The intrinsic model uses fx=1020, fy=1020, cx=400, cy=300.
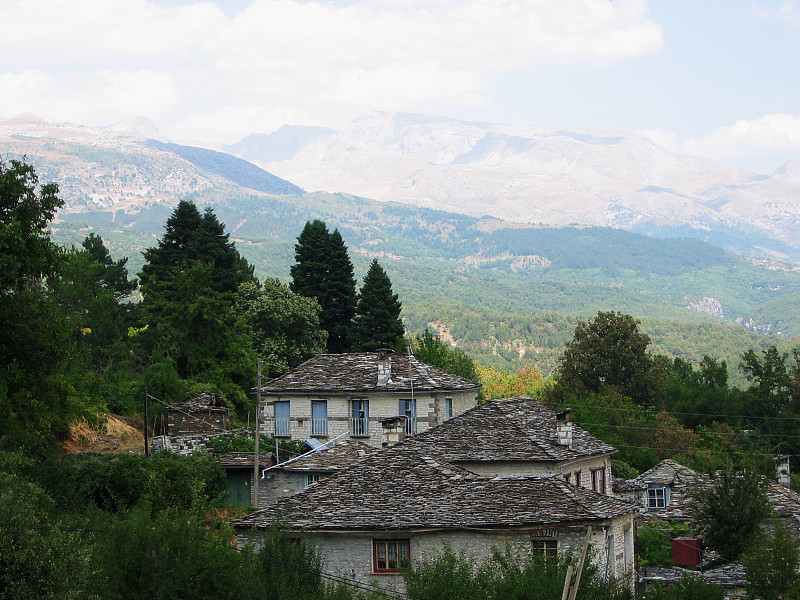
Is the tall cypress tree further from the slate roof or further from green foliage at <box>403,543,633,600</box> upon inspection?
green foliage at <box>403,543,633,600</box>

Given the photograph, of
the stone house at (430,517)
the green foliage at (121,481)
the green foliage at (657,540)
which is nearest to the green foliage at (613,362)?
the green foliage at (657,540)

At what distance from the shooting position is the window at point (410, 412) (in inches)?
2074

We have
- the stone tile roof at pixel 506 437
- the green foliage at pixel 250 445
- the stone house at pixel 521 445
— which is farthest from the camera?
the green foliage at pixel 250 445

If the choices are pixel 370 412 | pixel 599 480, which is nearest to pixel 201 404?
pixel 370 412

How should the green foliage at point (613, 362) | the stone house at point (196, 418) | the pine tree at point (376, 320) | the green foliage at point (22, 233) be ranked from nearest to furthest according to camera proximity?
the green foliage at point (22, 233)
the stone house at point (196, 418)
the pine tree at point (376, 320)
the green foliage at point (613, 362)

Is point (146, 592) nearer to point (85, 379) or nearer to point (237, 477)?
point (237, 477)

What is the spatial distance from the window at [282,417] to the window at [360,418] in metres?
3.62

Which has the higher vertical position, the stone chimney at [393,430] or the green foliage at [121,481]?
the stone chimney at [393,430]

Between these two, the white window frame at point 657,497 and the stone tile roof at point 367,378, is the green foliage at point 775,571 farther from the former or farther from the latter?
the stone tile roof at point 367,378

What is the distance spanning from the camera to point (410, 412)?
5328cm

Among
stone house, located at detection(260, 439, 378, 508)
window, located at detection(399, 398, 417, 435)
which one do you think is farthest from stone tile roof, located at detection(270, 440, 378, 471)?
window, located at detection(399, 398, 417, 435)

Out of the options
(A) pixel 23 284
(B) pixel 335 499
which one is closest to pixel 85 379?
(A) pixel 23 284

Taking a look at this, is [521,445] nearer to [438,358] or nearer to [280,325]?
[438,358]

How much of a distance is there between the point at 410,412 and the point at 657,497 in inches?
563
